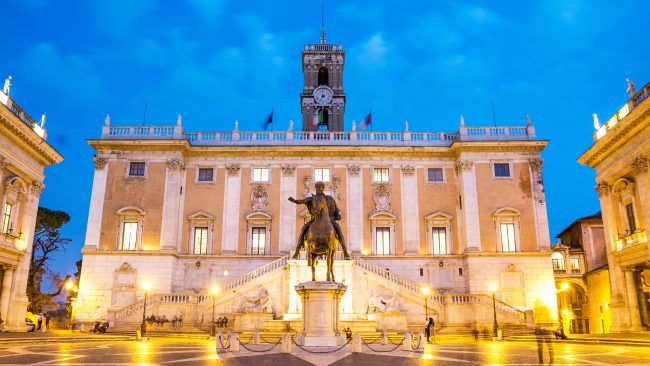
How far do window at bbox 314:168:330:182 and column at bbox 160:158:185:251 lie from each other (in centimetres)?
1033

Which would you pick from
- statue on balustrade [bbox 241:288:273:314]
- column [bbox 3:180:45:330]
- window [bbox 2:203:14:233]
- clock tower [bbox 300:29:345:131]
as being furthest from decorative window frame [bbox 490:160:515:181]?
window [bbox 2:203:14:233]

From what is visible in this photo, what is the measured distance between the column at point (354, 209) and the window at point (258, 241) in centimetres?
626

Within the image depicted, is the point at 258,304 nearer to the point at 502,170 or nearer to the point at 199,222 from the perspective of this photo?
the point at 199,222

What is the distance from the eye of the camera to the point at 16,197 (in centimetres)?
2912

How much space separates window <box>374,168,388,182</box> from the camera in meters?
38.8

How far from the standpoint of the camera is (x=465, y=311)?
3044 cm

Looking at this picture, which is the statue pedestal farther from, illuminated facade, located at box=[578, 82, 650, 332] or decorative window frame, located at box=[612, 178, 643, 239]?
decorative window frame, located at box=[612, 178, 643, 239]

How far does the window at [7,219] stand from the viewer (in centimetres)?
2805

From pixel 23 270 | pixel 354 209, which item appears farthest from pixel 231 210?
pixel 23 270

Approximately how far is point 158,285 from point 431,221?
805 inches

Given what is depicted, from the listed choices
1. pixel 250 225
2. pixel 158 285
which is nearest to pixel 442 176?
pixel 250 225

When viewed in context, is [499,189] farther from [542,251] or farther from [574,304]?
[574,304]

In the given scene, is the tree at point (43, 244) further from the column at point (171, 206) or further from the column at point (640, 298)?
the column at point (640, 298)

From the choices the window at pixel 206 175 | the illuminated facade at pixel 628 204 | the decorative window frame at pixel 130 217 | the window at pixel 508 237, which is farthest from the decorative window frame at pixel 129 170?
the illuminated facade at pixel 628 204
